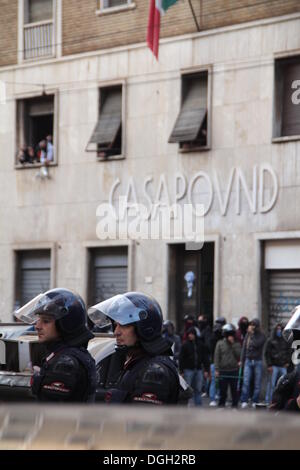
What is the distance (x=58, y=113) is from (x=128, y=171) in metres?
2.76

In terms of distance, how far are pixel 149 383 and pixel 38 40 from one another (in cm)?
2316

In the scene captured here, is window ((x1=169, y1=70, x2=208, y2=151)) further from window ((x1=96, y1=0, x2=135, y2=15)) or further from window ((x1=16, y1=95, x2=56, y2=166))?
window ((x1=16, y1=95, x2=56, y2=166))

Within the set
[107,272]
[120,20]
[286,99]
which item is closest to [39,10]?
[120,20]

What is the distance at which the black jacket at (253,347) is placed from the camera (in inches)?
776

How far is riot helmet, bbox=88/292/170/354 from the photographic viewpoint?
587 centimetres

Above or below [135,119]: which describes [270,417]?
below

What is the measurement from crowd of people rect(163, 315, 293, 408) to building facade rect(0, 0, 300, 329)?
9.46 ft

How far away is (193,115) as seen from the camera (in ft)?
79.7

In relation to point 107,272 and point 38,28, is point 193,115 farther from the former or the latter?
point 38,28

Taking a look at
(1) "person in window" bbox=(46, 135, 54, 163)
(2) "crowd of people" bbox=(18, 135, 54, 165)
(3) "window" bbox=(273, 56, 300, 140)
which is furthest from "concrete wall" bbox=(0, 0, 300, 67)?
(2) "crowd of people" bbox=(18, 135, 54, 165)

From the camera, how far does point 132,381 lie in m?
5.55

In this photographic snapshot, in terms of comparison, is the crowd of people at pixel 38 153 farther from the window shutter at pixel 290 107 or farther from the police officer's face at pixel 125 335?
the police officer's face at pixel 125 335

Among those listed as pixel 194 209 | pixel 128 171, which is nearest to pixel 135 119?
pixel 128 171
